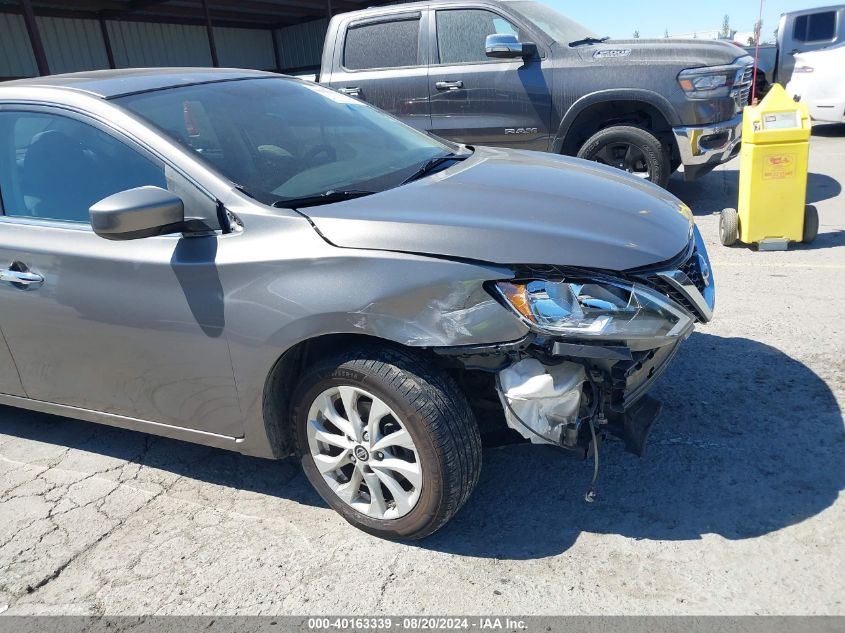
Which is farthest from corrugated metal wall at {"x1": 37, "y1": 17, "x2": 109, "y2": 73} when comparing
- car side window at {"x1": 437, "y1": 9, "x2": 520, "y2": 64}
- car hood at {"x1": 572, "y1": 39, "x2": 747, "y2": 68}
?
car hood at {"x1": 572, "y1": 39, "x2": 747, "y2": 68}

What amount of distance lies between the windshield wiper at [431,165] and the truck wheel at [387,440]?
91 cm

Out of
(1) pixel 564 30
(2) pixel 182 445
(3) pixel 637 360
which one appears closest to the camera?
(3) pixel 637 360

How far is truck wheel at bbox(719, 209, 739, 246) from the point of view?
561cm

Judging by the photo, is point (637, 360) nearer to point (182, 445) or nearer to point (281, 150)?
point (281, 150)

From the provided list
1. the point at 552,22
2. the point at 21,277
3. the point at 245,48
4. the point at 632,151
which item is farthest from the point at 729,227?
the point at 245,48

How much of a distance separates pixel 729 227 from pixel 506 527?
3984 mm

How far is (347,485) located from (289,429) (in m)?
0.35

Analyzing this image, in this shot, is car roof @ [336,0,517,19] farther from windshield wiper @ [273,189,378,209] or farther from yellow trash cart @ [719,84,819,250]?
windshield wiper @ [273,189,378,209]

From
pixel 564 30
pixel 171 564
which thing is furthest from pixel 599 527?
pixel 564 30

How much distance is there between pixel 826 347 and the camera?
380 cm

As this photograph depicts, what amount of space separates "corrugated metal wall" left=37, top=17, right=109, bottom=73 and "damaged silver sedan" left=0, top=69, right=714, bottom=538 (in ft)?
58.1

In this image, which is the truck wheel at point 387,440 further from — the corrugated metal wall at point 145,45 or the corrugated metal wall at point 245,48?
the corrugated metal wall at point 245,48

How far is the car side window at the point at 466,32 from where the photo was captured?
6832 millimetres

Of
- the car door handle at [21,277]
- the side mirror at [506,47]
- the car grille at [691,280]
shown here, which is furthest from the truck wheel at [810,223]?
the car door handle at [21,277]
